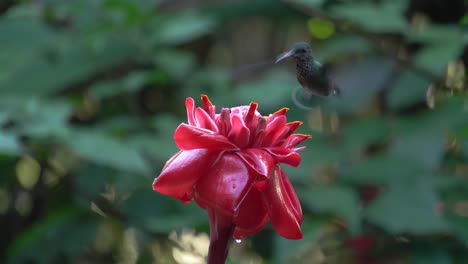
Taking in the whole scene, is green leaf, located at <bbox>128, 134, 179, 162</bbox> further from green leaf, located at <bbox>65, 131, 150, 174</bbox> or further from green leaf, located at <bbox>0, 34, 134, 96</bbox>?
green leaf, located at <bbox>0, 34, 134, 96</bbox>

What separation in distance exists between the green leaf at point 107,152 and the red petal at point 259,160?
0.71 metres

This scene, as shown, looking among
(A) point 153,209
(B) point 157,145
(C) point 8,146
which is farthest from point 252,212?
(A) point 153,209

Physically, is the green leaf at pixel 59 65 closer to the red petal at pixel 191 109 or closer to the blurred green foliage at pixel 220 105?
the blurred green foliage at pixel 220 105

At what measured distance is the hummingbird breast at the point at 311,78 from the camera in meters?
0.88

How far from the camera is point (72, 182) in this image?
5.56 ft

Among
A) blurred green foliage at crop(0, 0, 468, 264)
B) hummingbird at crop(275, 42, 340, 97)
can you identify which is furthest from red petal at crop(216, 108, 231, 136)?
blurred green foliage at crop(0, 0, 468, 264)

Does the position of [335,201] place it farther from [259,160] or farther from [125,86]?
[259,160]

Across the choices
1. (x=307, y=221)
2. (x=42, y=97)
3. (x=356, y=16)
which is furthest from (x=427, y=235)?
(x=42, y=97)

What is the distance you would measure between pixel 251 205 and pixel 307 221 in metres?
0.78

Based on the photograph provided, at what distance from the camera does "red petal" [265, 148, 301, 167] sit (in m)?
0.61

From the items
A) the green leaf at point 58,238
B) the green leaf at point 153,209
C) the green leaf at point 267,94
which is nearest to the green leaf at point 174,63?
the green leaf at point 267,94

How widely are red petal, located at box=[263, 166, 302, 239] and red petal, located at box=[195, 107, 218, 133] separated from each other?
0.07 meters

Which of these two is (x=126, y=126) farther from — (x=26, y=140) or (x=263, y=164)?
(x=263, y=164)

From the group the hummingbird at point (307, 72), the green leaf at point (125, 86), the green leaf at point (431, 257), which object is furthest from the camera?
the green leaf at point (125, 86)
